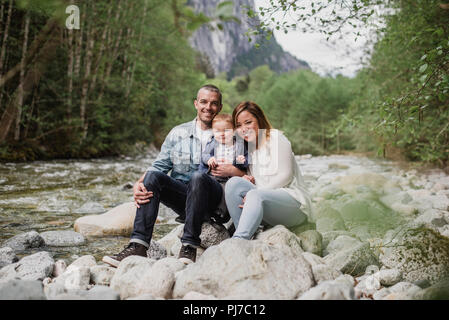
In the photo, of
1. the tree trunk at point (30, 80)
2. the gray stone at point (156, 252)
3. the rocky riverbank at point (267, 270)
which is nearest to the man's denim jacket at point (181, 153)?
the rocky riverbank at point (267, 270)

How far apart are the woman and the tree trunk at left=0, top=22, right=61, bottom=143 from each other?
31.5 feet

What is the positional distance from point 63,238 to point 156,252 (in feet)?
4.06

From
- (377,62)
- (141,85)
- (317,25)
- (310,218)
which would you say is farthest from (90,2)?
(310,218)

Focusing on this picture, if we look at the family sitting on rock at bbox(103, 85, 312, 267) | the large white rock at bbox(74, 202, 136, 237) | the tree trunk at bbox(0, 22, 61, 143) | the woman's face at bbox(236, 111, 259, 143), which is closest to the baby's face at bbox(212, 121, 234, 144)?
the family sitting on rock at bbox(103, 85, 312, 267)

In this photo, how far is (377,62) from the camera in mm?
9633

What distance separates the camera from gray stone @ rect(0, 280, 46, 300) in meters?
1.94

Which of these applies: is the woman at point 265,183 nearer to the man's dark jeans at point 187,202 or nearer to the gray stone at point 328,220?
the man's dark jeans at point 187,202

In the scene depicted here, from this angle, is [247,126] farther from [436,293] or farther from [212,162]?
[436,293]

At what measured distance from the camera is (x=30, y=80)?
38.8 feet

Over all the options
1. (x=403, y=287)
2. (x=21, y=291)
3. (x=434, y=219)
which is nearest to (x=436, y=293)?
(x=403, y=287)

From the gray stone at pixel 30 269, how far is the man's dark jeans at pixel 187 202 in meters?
0.69

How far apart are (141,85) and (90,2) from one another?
5.42 m

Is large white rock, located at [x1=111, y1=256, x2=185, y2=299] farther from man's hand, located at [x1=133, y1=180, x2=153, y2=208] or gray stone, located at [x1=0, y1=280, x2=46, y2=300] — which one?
man's hand, located at [x1=133, y1=180, x2=153, y2=208]
